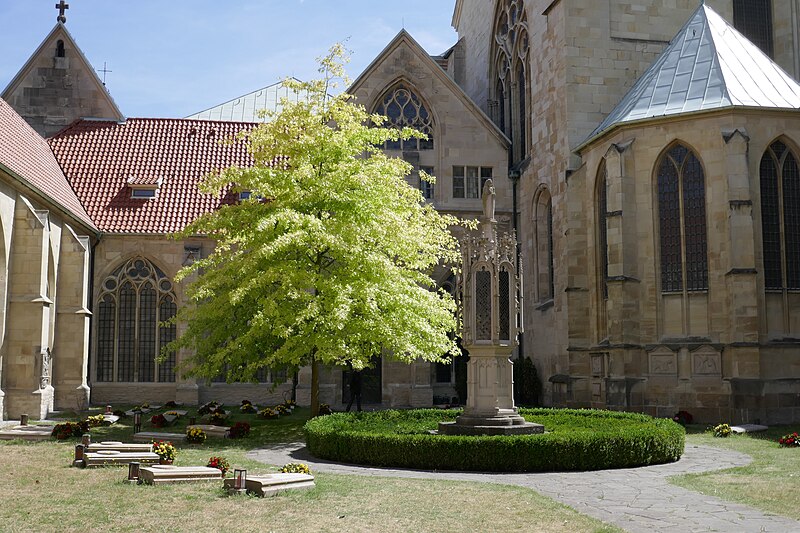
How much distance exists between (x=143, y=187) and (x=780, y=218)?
22858 millimetres

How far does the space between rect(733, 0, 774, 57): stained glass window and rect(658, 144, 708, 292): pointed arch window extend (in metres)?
9.21

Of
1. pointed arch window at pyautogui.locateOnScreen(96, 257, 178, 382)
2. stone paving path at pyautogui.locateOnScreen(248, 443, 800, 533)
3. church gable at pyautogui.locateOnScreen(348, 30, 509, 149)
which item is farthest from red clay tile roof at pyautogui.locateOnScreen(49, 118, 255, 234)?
stone paving path at pyautogui.locateOnScreen(248, 443, 800, 533)

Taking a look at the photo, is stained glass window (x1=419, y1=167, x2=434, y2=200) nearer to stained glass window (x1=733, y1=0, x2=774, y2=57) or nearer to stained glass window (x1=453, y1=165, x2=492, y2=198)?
stained glass window (x1=453, y1=165, x2=492, y2=198)

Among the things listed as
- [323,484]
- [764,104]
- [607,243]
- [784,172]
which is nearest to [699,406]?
[607,243]

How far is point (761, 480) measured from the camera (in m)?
13.8

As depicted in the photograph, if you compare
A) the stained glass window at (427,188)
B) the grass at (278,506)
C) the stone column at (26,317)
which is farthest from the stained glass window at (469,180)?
the grass at (278,506)

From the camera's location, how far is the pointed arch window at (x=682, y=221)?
1005 inches

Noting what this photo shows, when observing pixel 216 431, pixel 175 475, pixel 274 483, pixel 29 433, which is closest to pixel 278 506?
pixel 274 483

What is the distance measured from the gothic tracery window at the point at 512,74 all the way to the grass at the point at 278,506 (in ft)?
77.3

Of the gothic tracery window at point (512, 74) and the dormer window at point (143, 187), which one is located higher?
the gothic tracery window at point (512, 74)

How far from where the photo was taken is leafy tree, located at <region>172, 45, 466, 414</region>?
20.7m

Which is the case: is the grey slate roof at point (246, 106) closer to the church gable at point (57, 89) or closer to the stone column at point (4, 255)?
the church gable at point (57, 89)

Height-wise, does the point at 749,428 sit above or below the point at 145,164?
below

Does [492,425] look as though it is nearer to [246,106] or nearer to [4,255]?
[4,255]
